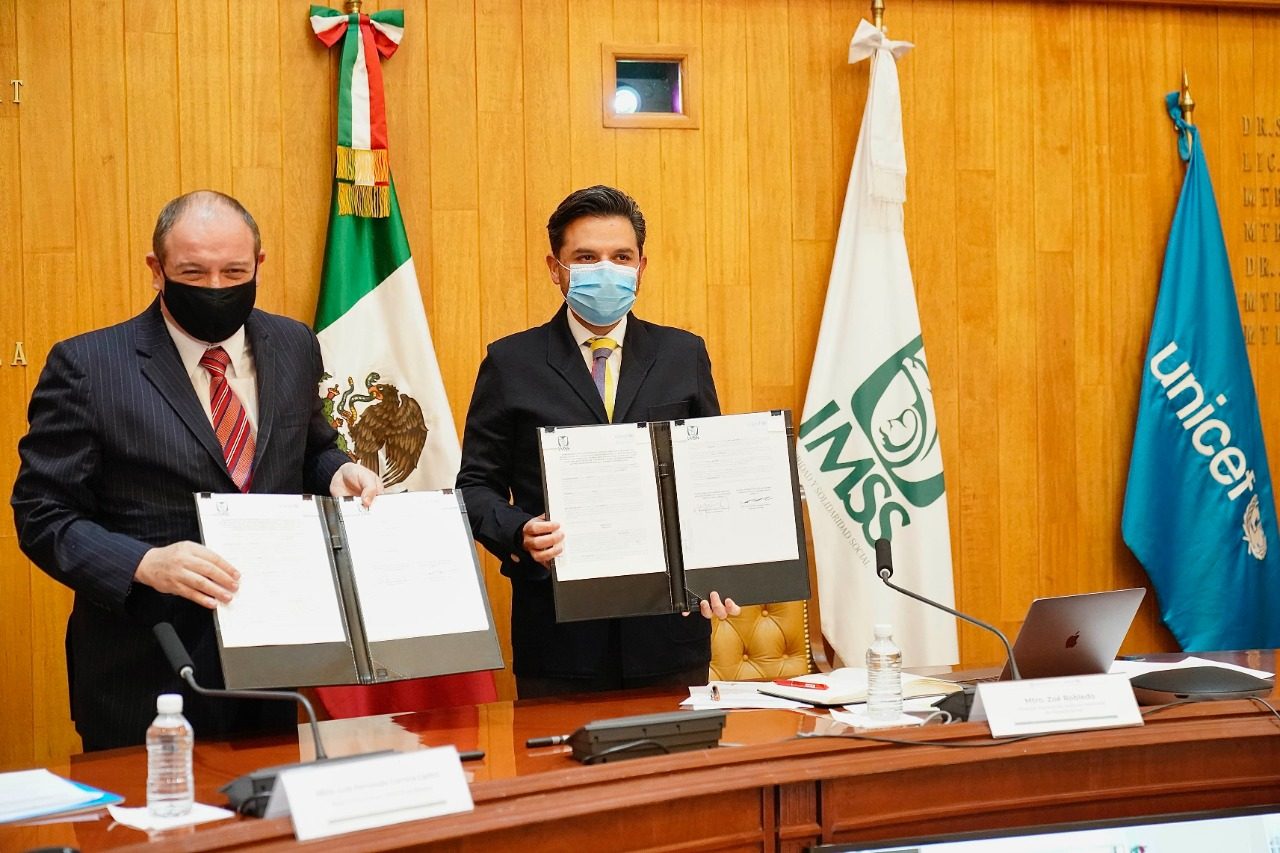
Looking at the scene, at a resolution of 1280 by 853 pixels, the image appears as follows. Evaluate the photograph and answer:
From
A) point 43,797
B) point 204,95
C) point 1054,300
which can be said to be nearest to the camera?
point 43,797

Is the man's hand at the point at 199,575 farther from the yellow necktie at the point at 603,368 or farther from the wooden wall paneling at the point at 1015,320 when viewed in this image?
the wooden wall paneling at the point at 1015,320

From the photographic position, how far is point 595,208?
104 inches

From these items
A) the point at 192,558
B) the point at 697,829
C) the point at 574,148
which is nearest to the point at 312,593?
the point at 192,558

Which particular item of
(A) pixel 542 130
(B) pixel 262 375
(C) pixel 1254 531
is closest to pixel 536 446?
(B) pixel 262 375

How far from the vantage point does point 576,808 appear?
1733 millimetres

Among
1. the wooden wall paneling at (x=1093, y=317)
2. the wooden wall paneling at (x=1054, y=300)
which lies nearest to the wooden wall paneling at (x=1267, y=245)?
the wooden wall paneling at (x=1093, y=317)

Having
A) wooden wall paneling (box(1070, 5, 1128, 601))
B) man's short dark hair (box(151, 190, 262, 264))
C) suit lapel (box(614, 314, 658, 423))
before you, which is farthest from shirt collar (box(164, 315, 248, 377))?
wooden wall paneling (box(1070, 5, 1128, 601))

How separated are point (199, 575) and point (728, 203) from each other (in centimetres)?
227

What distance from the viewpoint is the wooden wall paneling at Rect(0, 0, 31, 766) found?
10.9 ft

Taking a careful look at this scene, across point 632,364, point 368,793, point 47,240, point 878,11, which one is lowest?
point 368,793

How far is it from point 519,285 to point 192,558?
73.0 inches

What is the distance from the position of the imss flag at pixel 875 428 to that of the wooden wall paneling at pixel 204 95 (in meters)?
1.72

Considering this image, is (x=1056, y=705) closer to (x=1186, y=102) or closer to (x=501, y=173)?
(x=501, y=173)
